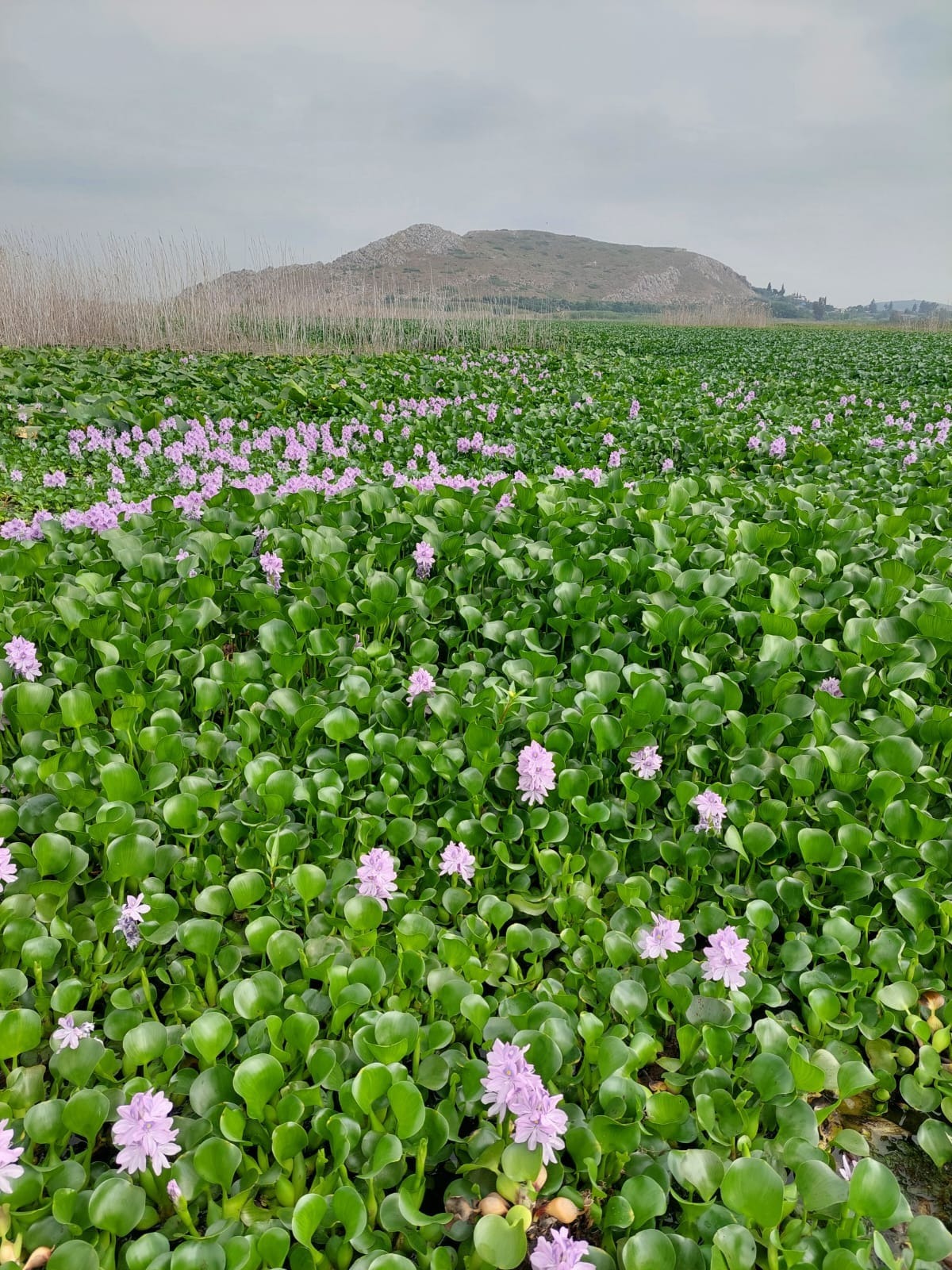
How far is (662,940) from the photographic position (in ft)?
6.15

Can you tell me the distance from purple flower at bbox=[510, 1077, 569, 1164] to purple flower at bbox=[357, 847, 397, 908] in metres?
0.69

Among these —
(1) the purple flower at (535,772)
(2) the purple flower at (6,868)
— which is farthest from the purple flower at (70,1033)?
(1) the purple flower at (535,772)

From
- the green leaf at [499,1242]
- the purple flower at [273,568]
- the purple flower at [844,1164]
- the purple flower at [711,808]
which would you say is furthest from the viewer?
the purple flower at [273,568]

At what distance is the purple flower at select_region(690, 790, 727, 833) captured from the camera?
2244 mm

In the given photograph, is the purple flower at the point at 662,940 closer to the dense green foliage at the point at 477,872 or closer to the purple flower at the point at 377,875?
the dense green foliage at the point at 477,872

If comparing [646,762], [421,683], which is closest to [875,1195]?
[646,762]

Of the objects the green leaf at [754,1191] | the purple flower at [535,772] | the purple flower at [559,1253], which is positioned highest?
the purple flower at [535,772]

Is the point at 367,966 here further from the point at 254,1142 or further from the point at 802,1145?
the point at 802,1145

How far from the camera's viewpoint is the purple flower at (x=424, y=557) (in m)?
3.57

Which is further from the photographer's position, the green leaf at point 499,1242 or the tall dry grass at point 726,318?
the tall dry grass at point 726,318

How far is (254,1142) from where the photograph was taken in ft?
5.03

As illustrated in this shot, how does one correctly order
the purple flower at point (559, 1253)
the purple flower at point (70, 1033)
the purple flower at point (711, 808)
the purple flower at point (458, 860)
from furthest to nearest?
the purple flower at point (711, 808), the purple flower at point (458, 860), the purple flower at point (70, 1033), the purple flower at point (559, 1253)

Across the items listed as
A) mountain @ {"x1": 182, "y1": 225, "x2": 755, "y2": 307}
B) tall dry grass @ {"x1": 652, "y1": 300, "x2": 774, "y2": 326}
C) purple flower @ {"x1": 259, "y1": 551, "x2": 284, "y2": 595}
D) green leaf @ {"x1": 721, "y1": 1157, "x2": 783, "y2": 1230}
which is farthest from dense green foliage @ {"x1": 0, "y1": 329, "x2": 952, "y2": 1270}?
mountain @ {"x1": 182, "y1": 225, "x2": 755, "y2": 307}

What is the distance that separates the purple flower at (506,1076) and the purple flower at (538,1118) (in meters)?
0.01
